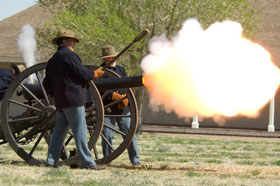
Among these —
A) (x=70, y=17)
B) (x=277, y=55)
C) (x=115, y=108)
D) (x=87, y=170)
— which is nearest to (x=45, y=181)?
(x=87, y=170)

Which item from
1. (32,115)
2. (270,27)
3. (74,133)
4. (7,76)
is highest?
(270,27)

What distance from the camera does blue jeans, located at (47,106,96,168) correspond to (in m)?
8.15

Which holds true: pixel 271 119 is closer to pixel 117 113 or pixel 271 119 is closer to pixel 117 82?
pixel 117 113

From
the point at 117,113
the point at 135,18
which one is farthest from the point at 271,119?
the point at 117,113

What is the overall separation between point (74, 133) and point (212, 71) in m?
2.41

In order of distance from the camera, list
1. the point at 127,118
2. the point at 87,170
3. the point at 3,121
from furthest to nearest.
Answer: the point at 127,118
the point at 3,121
the point at 87,170

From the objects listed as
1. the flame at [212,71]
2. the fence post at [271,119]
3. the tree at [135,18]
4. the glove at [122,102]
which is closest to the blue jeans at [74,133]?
the glove at [122,102]

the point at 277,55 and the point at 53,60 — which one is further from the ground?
the point at 277,55

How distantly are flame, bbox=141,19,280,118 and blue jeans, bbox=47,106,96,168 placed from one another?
141 centimetres

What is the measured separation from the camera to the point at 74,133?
26.8 ft

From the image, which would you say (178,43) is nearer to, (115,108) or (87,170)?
(115,108)

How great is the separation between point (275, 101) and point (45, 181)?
2302 centimetres

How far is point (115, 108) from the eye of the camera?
953cm

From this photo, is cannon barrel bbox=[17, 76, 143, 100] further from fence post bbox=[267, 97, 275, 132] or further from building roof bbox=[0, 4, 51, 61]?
building roof bbox=[0, 4, 51, 61]
